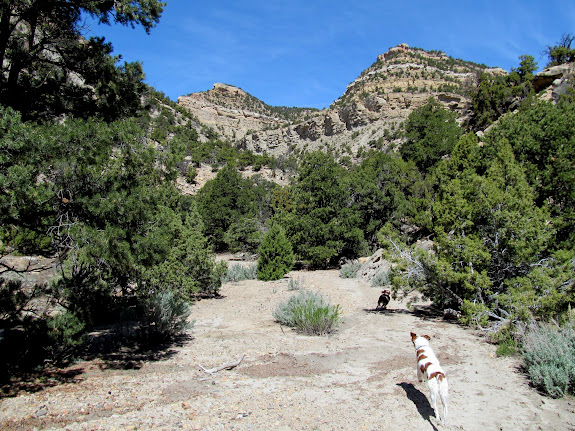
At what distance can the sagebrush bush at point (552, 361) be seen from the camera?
15.3 ft

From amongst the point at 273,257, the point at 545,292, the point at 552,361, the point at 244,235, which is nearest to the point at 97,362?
the point at 552,361

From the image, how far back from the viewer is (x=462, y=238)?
850cm

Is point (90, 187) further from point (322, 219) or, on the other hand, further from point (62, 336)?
point (322, 219)

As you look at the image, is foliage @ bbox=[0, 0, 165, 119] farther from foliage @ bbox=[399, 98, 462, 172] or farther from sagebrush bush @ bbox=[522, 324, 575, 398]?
foliage @ bbox=[399, 98, 462, 172]

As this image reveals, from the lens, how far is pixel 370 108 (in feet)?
219

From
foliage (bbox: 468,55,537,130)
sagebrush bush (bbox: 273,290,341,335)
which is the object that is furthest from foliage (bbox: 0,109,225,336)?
foliage (bbox: 468,55,537,130)

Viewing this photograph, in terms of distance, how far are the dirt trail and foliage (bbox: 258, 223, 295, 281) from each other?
34.5 feet

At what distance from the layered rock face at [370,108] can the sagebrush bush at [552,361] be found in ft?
168

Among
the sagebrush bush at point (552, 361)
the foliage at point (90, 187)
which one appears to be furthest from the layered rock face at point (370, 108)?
the foliage at point (90, 187)

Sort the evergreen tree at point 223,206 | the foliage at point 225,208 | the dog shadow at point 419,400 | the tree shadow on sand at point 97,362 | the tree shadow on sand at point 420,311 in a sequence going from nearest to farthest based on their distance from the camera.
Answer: the dog shadow at point 419,400 → the tree shadow on sand at point 97,362 → the tree shadow on sand at point 420,311 → the foliage at point 225,208 → the evergreen tree at point 223,206

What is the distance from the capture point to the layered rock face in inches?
2438

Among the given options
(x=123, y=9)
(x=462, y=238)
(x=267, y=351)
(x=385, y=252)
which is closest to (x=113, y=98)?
(x=123, y=9)

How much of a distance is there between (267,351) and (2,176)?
16.0 ft

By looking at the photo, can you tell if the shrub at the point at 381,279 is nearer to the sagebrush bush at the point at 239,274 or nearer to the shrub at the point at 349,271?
the shrub at the point at 349,271
